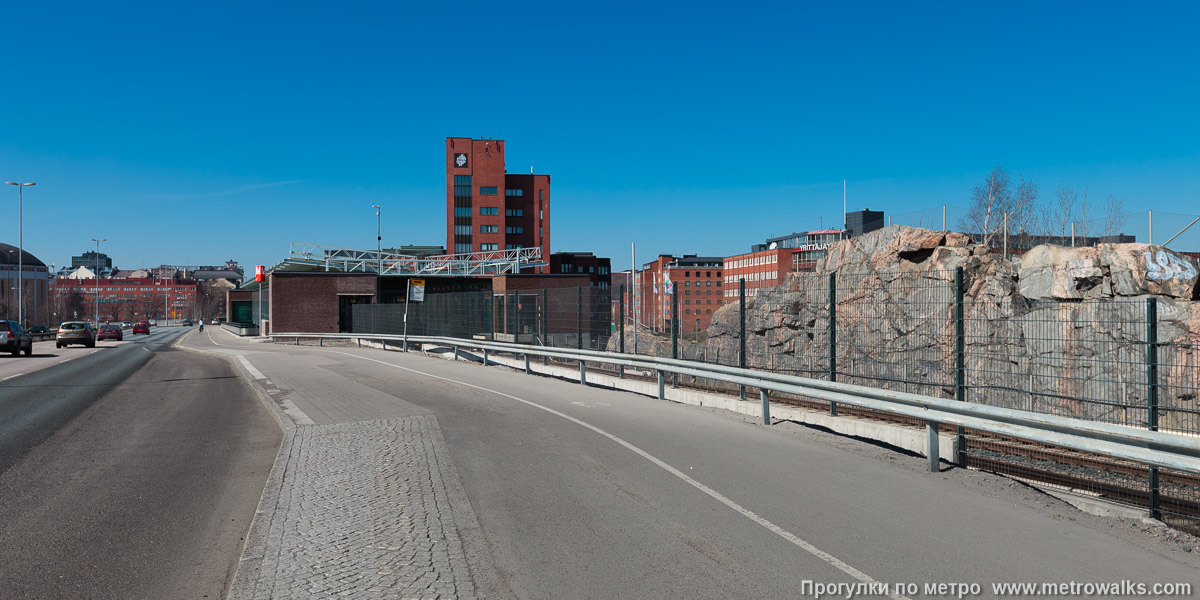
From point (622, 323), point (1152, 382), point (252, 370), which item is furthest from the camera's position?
point (252, 370)

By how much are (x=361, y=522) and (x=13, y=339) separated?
35685mm

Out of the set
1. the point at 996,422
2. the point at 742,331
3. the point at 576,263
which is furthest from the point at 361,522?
the point at 576,263

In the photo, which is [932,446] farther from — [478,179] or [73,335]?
[478,179]

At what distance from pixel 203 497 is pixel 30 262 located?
553 ft

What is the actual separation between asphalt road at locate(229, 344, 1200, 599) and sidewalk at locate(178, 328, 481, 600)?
0.82 feet

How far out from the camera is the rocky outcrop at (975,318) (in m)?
10.4

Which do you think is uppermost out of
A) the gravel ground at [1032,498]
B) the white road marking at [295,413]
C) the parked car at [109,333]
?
the white road marking at [295,413]

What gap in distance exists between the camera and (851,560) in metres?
5.11

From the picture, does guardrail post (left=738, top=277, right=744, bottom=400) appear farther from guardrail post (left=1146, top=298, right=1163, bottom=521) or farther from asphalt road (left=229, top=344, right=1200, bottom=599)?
guardrail post (left=1146, top=298, right=1163, bottom=521)

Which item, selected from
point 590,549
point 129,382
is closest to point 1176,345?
point 590,549

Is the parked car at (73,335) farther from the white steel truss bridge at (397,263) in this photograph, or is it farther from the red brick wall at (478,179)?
the red brick wall at (478,179)

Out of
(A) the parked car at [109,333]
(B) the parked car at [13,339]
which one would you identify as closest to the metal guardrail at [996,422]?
(B) the parked car at [13,339]

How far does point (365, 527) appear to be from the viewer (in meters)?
5.78

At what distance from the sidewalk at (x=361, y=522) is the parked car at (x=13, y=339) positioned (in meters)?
31.0
